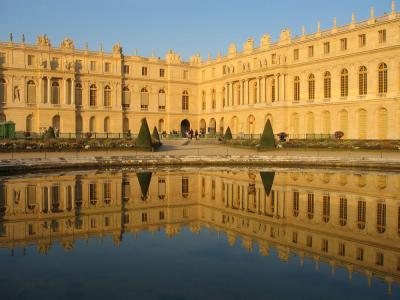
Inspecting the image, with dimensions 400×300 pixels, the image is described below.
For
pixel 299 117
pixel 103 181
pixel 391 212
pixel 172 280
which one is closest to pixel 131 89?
pixel 299 117

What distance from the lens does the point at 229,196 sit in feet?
57.1

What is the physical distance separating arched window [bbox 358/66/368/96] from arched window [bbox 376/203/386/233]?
31172mm

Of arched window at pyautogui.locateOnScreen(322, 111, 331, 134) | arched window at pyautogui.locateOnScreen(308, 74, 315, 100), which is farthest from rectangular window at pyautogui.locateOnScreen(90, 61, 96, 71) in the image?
arched window at pyautogui.locateOnScreen(322, 111, 331, 134)

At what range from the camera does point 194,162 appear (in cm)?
2995

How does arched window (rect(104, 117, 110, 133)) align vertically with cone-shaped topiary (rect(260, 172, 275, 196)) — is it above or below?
above

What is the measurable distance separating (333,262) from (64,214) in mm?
7863

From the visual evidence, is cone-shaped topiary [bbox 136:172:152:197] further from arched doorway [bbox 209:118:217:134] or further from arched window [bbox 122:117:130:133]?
arched doorway [bbox 209:118:217:134]

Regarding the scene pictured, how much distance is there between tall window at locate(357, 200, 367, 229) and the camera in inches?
495

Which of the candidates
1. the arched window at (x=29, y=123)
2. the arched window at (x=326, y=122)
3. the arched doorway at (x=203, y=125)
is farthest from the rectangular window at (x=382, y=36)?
the arched window at (x=29, y=123)

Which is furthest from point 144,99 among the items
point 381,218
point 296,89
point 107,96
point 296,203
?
point 381,218

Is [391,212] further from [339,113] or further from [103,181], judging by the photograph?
[339,113]

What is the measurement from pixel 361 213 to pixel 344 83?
3448 centimetres

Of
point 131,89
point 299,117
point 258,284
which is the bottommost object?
point 258,284

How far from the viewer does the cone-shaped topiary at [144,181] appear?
18062 millimetres
